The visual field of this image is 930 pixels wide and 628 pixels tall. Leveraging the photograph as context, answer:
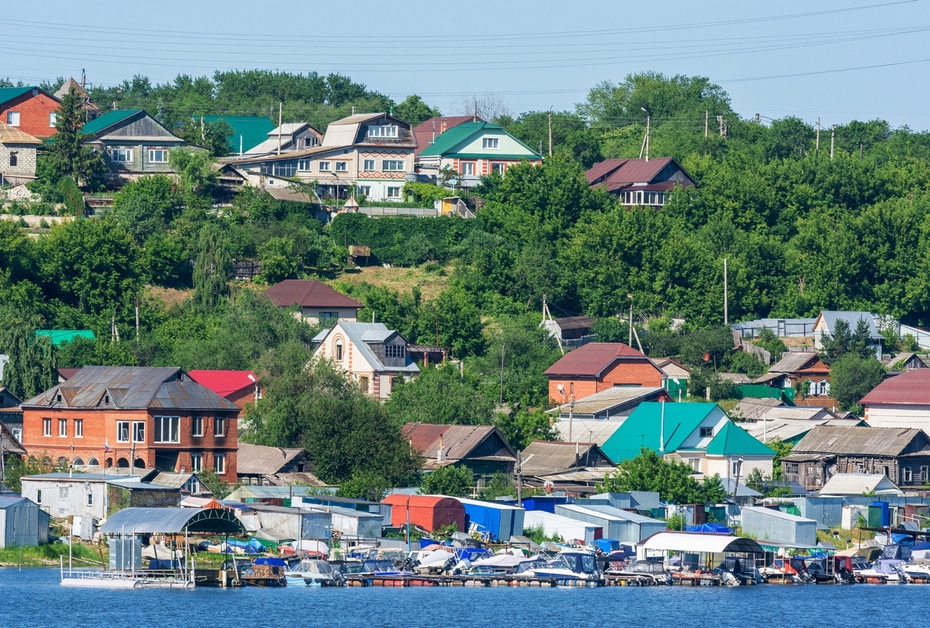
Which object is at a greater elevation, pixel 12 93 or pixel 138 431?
pixel 12 93

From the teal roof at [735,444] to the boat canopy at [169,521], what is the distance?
30.5m

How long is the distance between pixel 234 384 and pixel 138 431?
14113 millimetres

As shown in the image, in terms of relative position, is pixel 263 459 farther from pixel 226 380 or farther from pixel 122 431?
pixel 226 380

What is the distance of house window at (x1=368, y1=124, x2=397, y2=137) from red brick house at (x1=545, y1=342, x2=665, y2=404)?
25687 millimetres

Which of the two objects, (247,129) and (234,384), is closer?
(234,384)

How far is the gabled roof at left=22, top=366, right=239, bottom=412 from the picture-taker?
71.4 meters

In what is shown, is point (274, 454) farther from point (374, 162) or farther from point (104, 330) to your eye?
point (374, 162)

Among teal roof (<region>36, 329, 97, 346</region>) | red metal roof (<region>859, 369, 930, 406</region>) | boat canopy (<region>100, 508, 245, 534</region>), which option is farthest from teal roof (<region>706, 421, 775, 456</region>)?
teal roof (<region>36, 329, 97, 346</region>)

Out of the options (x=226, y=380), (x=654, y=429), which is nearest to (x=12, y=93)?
(x=226, y=380)

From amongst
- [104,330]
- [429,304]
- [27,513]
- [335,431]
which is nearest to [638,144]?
[429,304]

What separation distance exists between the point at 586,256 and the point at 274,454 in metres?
35.4

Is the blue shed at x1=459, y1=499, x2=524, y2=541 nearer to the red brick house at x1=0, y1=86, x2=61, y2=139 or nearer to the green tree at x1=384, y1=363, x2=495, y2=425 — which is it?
the green tree at x1=384, y1=363, x2=495, y2=425

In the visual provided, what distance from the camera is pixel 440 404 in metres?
81.6

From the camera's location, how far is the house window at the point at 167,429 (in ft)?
234
